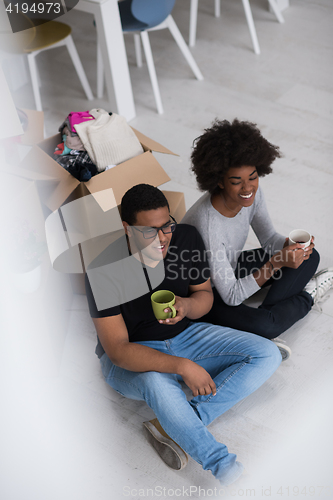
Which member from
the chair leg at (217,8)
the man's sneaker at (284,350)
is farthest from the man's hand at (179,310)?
the chair leg at (217,8)

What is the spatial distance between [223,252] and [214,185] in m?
0.23

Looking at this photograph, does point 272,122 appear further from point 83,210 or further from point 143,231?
point 143,231

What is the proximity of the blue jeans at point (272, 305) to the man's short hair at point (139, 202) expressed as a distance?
52 cm

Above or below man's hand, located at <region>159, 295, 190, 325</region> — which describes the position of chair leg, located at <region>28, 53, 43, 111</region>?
above

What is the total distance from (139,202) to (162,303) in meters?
0.30

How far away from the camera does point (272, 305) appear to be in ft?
6.11

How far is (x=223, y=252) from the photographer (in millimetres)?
1708

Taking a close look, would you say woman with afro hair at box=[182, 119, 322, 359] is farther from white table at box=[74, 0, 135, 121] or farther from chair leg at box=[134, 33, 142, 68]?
chair leg at box=[134, 33, 142, 68]

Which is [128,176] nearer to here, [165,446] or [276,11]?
[165,446]

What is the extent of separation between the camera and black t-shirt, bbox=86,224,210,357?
150 cm

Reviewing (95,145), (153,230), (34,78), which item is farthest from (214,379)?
(34,78)

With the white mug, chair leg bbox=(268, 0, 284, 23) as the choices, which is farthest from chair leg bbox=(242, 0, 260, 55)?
the white mug

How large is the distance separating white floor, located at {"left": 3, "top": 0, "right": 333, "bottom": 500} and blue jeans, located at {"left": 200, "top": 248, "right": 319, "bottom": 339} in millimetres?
111

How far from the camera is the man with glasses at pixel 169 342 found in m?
1.44
